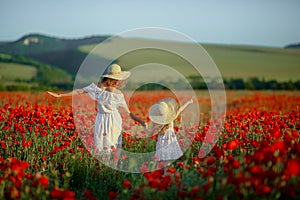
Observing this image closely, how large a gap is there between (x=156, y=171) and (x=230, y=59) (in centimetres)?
4624

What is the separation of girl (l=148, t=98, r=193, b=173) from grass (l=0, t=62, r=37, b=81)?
25265mm

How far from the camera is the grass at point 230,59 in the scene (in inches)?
1464

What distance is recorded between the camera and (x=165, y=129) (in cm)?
575

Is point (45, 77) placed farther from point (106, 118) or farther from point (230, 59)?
point (106, 118)

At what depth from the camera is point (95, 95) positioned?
6164mm

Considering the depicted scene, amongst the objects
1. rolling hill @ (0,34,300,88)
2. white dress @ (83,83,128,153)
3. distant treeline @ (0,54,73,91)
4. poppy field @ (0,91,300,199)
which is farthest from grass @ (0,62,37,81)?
white dress @ (83,83,128,153)

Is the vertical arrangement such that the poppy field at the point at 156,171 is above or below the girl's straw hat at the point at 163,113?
below

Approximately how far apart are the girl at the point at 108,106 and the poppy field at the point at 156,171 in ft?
0.96

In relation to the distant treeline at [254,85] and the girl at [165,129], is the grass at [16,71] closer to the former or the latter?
the distant treeline at [254,85]

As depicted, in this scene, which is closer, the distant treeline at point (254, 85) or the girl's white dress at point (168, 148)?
the girl's white dress at point (168, 148)

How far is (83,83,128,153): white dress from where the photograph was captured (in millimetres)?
6098

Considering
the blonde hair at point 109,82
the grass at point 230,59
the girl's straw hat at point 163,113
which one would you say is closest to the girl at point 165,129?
the girl's straw hat at point 163,113

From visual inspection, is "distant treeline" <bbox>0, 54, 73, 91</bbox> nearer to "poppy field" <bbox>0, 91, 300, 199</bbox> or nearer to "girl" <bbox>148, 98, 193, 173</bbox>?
"poppy field" <bbox>0, 91, 300, 199</bbox>

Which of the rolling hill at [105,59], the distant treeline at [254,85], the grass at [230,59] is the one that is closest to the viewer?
the distant treeline at [254,85]
